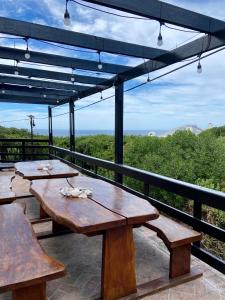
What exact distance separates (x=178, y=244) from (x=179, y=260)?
0.72ft

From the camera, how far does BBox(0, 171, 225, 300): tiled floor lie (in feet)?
7.26

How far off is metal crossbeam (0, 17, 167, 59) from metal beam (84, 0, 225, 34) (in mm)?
1026

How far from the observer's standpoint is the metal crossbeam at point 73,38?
3.25 meters

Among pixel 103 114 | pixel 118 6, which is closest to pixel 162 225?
pixel 118 6

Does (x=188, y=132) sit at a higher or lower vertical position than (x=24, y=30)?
lower

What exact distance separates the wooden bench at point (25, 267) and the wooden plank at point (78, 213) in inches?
9.9

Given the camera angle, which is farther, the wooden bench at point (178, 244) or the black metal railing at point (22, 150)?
the black metal railing at point (22, 150)

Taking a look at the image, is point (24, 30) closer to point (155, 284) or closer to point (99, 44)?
point (99, 44)

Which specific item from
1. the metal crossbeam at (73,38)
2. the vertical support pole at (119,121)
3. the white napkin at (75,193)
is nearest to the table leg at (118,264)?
the white napkin at (75,193)

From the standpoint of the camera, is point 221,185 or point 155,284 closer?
point 155,284

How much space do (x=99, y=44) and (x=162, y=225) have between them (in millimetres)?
2385

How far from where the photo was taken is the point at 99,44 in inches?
145

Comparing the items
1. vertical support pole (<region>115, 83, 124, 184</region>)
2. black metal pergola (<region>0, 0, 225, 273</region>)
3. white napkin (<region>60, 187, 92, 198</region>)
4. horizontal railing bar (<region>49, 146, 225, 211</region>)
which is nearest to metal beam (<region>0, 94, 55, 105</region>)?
black metal pergola (<region>0, 0, 225, 273</region>)

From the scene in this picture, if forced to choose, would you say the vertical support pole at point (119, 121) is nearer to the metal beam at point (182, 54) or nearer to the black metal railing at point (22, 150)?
the metal beam at point (182, 54)
